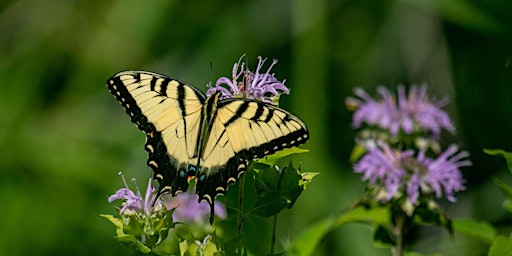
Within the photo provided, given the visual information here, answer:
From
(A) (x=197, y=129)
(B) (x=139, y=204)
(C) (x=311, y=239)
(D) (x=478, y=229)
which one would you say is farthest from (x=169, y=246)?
(D) (x=478, y=229)

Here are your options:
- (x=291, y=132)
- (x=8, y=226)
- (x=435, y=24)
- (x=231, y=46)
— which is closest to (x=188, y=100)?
(x=291, y=132)

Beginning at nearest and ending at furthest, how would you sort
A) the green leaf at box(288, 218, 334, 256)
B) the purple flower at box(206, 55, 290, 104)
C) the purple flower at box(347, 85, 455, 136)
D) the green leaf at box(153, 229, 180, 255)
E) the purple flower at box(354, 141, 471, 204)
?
the green leaf at box(153, 229, 180, 255) < the purple flower at box(206, 55, 290, 104) < the green leaf at box(288, 218, 334, 256) < the purple flower at box(354, 141, 471, 204) < the purple flower at box(347, 85, 455, 136)

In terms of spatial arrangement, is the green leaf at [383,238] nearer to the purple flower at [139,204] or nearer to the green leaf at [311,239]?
the green leaf at [311,239]

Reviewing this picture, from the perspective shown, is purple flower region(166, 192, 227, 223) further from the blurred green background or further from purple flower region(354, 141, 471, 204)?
the blurred green background

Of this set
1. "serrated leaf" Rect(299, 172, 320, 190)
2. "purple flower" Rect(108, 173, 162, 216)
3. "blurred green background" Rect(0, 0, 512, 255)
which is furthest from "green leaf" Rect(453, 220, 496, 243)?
"blurred green background" Rect(0, 0, 512, 255)

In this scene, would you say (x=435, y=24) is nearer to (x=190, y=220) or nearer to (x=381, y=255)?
(x=381, y=255)

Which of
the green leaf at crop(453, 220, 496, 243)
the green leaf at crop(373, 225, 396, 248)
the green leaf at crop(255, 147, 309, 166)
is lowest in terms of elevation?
the green leaf at crop(453, 220, 496, 243)

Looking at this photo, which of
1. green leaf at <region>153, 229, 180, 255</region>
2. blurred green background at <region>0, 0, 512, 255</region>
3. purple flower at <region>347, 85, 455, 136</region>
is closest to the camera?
green leaf at <region>153, 229, 180, 255</region>
